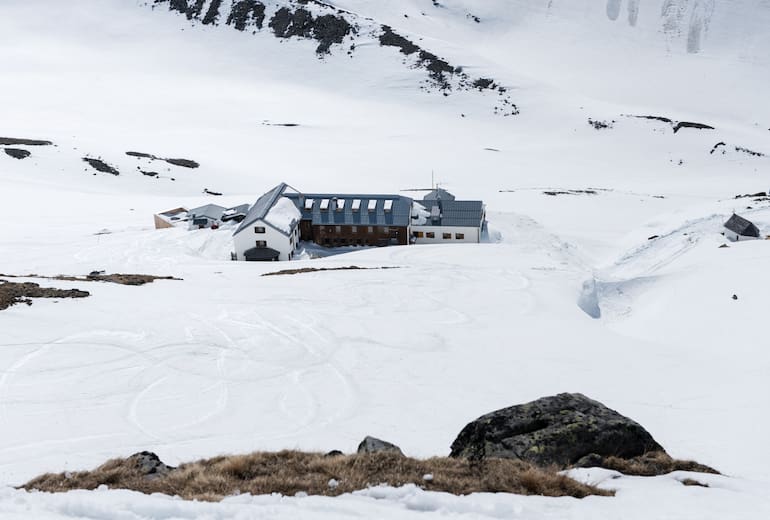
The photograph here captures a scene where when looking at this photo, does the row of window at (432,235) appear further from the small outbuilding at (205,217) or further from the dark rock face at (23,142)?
the dark rock face at (23,142)

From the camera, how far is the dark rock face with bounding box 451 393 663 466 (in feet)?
34.1

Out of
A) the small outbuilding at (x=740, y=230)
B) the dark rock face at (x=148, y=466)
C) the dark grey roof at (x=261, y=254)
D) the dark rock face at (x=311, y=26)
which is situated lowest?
the dark grey roof at (x=261, y=254)

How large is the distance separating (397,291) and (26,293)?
19.0 m

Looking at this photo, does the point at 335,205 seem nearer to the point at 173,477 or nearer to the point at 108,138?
the point at 173,477

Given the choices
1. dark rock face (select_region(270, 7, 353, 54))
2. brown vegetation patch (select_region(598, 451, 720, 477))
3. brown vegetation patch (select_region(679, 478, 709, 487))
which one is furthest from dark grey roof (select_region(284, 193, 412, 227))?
dark rock face (select_region(270, 7, 353, 54))

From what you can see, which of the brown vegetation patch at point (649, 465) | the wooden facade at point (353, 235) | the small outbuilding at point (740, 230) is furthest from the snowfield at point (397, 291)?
Answer: the wooden facade at point (353, 235)

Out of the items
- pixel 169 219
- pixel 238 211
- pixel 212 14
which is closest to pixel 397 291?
pixel 238 211

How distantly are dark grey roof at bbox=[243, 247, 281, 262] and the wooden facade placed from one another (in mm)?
6584

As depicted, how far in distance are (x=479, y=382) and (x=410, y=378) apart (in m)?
2.58

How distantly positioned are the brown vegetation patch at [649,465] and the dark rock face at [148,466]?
894 cm

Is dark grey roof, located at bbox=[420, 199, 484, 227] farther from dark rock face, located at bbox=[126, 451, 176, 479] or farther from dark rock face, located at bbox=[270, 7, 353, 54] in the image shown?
dark rock face, located at bbox=[270, 7, 353, 54]

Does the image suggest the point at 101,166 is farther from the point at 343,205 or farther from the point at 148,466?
the point at 148,466

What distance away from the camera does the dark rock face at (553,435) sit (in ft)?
34.1

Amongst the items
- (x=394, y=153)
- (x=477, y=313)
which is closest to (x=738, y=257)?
(x=477, y=313)
